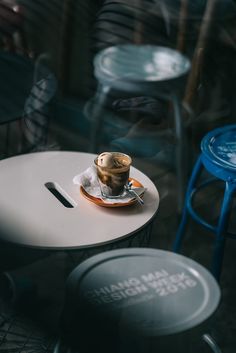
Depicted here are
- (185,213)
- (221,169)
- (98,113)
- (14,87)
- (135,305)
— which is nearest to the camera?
(135,305)

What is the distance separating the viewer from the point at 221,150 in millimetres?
1861

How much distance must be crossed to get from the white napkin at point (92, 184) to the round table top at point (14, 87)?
2.51ft

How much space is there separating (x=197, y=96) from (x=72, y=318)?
1.41 metres

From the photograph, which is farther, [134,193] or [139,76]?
[139,76]

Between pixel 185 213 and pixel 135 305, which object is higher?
pixel 135 305

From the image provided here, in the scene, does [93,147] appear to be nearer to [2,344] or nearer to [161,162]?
[161,162]

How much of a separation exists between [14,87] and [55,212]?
3.21 ft

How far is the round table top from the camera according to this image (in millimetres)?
2322

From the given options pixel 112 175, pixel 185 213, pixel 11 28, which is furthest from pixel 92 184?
pixel 11 28

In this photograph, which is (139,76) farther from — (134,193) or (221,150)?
(134,193)

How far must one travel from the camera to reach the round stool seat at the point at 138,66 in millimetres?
2391

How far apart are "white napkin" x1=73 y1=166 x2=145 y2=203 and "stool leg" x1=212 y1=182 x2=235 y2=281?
0.32 meters

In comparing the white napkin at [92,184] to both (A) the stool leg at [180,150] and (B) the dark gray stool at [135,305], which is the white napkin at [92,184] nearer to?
(B) the dark gray stool at [135,305]

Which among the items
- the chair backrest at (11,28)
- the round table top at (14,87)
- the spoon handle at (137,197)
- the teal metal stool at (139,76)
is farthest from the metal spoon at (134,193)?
the chair backrest at (11,28)
